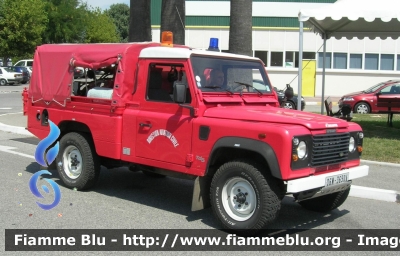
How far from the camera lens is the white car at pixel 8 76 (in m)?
39.3

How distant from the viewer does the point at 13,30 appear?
46.5 metres

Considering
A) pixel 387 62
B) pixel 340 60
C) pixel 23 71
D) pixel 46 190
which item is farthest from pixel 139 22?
pixel 23 71

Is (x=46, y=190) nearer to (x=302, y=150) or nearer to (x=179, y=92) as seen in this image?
(x=179, y=92)

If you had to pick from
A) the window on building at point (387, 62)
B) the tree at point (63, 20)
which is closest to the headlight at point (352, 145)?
the window on building at point (387, 62)

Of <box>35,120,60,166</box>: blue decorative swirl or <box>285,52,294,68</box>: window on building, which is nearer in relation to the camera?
<box>35,120,60,166</box>: blue decorative swirl

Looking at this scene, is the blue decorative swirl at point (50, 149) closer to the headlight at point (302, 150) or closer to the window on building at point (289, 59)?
the headlight at point (302, 150)

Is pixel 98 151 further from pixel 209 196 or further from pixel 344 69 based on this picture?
pixel 344 69

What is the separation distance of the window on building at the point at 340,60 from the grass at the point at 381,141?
1539 cm

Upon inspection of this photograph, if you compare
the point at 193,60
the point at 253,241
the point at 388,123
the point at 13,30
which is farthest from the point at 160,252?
the point at 13,30

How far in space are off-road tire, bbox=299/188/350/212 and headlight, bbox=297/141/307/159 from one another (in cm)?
144

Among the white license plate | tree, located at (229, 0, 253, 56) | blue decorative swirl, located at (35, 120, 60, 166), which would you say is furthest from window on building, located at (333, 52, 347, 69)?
the white license plate

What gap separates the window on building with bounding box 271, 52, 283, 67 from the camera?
1248 inches

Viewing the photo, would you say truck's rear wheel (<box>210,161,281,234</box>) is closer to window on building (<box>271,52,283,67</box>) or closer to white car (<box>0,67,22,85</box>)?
window on building (<box>271,52,283,67</box>)

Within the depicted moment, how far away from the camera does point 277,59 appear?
104 ft
